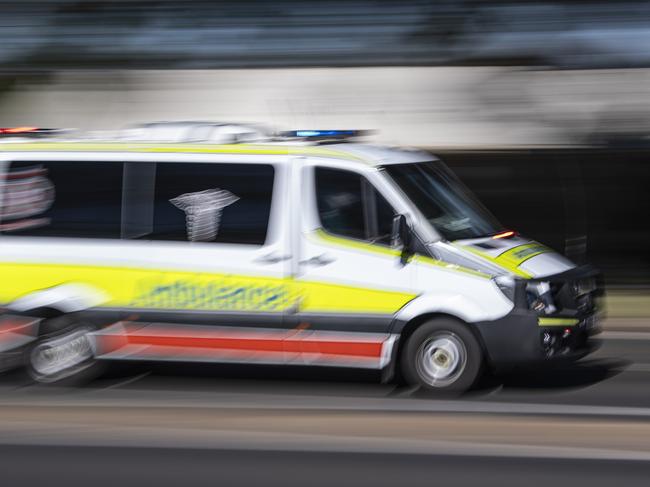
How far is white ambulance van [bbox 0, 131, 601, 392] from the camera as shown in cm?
822

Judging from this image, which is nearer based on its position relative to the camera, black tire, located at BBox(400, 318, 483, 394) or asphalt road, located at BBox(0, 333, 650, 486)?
asphalt road, located at BBox(0, 333, 650, 486)

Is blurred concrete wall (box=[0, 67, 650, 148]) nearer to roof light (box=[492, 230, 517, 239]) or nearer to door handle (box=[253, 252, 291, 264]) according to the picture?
roof light (box=[492, 230, 517, 239])

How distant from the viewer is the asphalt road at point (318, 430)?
20.6 ft

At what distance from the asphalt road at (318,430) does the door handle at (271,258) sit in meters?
0.90

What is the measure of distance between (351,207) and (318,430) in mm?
1795

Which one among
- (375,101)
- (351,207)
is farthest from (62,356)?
(375,101)

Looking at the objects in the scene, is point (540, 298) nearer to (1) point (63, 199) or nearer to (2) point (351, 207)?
(2) point (351, 207)

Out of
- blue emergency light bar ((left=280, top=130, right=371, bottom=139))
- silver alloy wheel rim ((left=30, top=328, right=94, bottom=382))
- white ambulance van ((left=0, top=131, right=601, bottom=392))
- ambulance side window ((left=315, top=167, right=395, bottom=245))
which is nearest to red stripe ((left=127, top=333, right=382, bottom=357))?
white ambulance van ((left=0, top=131, right=601, bottom=392))

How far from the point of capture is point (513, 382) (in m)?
8.92

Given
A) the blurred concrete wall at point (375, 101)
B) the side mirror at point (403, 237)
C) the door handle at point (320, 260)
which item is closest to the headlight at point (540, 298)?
the side mirror at point (403, 237)

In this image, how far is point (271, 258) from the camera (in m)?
8.41

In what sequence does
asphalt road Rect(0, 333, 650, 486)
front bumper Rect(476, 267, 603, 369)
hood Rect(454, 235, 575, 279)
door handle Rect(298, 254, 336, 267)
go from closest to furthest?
asphalt road Rect(0, 333, 650, 486) < front bumper Rect(476, 267, 603, 369) < hood Rect(454, 235, 575, 279) < door handle Rect(298, 254, 336, 267)

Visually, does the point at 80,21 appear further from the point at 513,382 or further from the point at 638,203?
the point at 513,382

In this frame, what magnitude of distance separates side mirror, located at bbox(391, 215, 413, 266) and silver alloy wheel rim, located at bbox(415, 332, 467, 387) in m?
0.55
